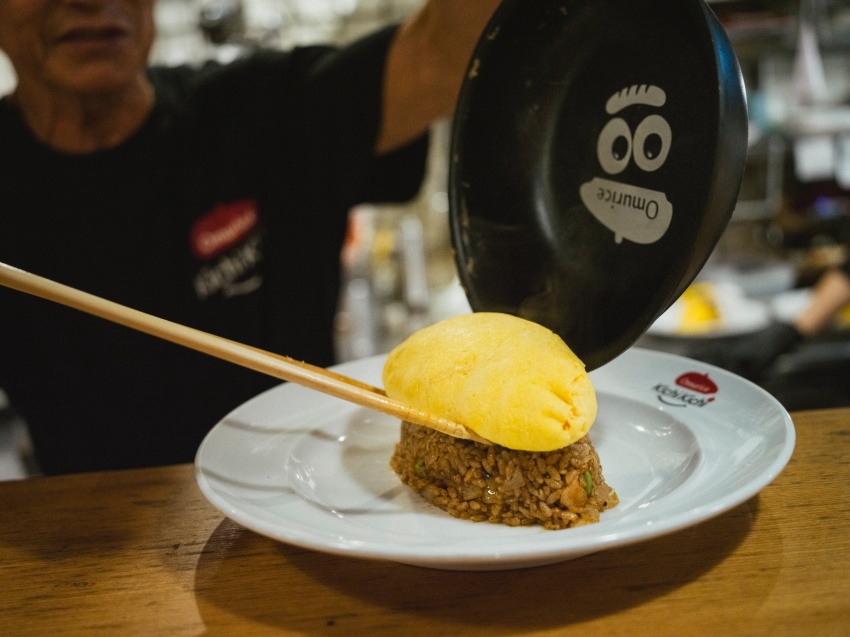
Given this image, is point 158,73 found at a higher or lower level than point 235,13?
lower

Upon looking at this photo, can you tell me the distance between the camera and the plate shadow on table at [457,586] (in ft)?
1.62

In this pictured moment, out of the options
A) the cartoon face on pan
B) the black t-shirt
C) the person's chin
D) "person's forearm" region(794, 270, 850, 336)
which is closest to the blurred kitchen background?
"person's forearm" region(794, 270, 850, 336)

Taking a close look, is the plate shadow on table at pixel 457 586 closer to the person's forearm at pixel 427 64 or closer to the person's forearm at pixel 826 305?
the person's forearm at pixel 427 64

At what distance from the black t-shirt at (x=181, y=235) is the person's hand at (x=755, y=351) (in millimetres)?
1042

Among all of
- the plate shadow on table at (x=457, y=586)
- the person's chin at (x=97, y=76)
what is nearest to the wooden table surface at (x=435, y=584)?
the plate shadow on table at (x=457, y=586)

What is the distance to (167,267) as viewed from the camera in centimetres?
130

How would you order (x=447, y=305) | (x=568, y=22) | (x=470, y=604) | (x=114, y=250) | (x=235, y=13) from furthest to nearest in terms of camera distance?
1. (x=447, y=305)
2. (x=235, y=13)
3. (x=114, y=250)
4. (x=568, y=22)
5. (x=470, y=604)

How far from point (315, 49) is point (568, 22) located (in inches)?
29.8

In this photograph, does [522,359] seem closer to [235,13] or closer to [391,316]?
[235,13]

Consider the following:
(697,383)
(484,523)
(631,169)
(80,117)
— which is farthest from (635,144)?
(80,117)

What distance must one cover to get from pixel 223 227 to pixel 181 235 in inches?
3.4

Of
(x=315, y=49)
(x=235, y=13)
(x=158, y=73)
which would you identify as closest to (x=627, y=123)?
(x=315, y=49)

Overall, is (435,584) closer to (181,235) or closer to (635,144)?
(635,144)

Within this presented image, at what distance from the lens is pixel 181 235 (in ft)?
4.30
